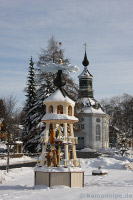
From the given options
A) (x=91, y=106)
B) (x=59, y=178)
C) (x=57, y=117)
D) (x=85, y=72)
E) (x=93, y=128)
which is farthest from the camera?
(x=85, y=72)

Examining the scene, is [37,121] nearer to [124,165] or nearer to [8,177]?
[124,165]

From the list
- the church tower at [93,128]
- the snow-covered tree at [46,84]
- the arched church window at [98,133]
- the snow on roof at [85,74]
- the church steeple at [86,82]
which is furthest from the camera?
the snow on roof at [85,74]

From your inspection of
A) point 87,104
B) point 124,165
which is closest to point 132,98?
point 87,104

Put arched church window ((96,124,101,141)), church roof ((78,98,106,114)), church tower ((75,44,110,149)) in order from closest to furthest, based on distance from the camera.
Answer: church tower ((75,44,110,149)) → arched church window ((96,124,101,141)) → church roof ((78,98,106,114))

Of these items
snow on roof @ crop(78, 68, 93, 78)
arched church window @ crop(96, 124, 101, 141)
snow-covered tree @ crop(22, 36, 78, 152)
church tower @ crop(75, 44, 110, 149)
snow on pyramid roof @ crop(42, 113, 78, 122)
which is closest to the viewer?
snow on pyramid roof @ crop(42, 113, 78, 122)

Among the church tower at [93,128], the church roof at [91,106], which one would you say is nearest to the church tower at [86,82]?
the church tower at [93,128]

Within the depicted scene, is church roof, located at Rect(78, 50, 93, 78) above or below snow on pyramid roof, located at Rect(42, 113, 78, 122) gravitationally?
above

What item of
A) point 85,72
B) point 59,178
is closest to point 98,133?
point 85,72

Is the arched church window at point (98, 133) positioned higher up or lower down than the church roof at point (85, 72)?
lower down

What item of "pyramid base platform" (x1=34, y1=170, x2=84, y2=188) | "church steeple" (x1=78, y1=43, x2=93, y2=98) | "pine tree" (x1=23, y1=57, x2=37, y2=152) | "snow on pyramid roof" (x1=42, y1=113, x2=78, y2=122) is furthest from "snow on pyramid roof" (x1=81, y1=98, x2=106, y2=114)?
"pyramid base platform" (x1=34, y1=170, x2=84, y2=188)

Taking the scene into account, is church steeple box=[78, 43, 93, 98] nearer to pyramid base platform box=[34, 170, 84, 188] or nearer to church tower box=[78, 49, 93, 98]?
church tower box=[78, 49, 93, 98]

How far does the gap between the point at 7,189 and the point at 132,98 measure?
60.8 m

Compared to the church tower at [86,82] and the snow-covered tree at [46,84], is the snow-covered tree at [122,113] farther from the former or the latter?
the snow-covered tree at [46,84]

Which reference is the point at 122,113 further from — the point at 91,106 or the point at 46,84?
the point at 46,84
